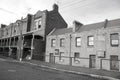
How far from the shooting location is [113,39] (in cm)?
2095

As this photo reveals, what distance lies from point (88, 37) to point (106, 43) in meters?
3.62

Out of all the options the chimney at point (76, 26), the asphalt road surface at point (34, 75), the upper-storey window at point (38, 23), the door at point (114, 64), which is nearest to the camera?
the asphalt road surface at point (34, 75)

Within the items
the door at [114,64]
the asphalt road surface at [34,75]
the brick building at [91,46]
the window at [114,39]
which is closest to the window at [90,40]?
the brick building at [91,46]

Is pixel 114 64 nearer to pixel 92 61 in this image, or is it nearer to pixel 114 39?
pixel 114 39

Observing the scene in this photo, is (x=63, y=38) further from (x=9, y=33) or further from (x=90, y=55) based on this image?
(x=9, y=33)

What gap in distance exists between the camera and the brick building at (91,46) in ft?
67.5

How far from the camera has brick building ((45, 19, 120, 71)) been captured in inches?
810

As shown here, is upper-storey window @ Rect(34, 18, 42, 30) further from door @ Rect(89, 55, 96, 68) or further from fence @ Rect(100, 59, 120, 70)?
fence @ Rect(100, 59, 120, 70)

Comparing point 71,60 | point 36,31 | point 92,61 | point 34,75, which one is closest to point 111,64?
point 92,61

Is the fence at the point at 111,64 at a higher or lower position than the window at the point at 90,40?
lower

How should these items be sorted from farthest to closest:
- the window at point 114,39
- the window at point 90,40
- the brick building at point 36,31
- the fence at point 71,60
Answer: the brick building at point 36,31
the window at point 90,40
the fence at point 71,60
the window at point 114,39

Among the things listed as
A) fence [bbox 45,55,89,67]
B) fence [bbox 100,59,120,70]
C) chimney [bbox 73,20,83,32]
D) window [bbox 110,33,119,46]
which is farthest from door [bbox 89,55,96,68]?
chimney [bbox 73,20,83,32]

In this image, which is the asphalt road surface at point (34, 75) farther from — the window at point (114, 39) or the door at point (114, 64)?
the window at point (114, 39)

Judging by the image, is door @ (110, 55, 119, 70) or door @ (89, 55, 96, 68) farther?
door @ (89, 55, 96, 68)
